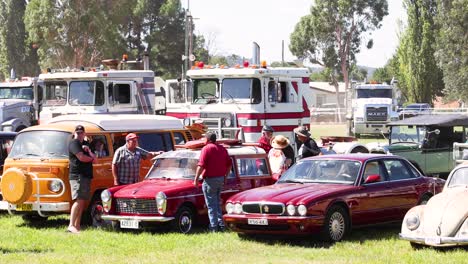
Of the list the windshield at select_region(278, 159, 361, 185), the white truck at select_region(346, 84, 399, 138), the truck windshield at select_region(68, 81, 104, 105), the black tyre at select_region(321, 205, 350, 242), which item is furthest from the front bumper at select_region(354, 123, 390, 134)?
the black tyre at select_region(321, 205, 350, 242)

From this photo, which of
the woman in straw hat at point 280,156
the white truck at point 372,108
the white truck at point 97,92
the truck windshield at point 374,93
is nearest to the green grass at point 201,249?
the woman in straw hat at point 280,156

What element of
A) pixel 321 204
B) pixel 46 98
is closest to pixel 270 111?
pixel 46 98

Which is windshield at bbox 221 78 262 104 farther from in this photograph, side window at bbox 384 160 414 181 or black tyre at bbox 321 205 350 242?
black tyre at bbox 321 205 350 242

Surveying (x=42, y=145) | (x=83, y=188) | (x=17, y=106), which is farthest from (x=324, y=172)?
(x=17, y=106)

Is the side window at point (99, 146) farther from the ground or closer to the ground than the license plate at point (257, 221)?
farther from the ground

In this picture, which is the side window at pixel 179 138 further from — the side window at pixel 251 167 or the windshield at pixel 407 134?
the windshield at pixel 407 134

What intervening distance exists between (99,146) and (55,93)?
30.1ft

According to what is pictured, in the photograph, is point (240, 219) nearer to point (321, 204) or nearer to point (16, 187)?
point (321, 204)

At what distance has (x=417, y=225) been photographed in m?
12.2

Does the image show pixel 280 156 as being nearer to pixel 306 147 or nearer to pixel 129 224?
pixel 306 147

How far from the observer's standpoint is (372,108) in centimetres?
4547

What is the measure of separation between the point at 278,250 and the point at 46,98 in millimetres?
13993

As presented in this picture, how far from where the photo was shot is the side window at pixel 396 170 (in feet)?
48.4

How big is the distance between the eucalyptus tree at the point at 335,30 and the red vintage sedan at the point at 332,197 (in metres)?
63.6
